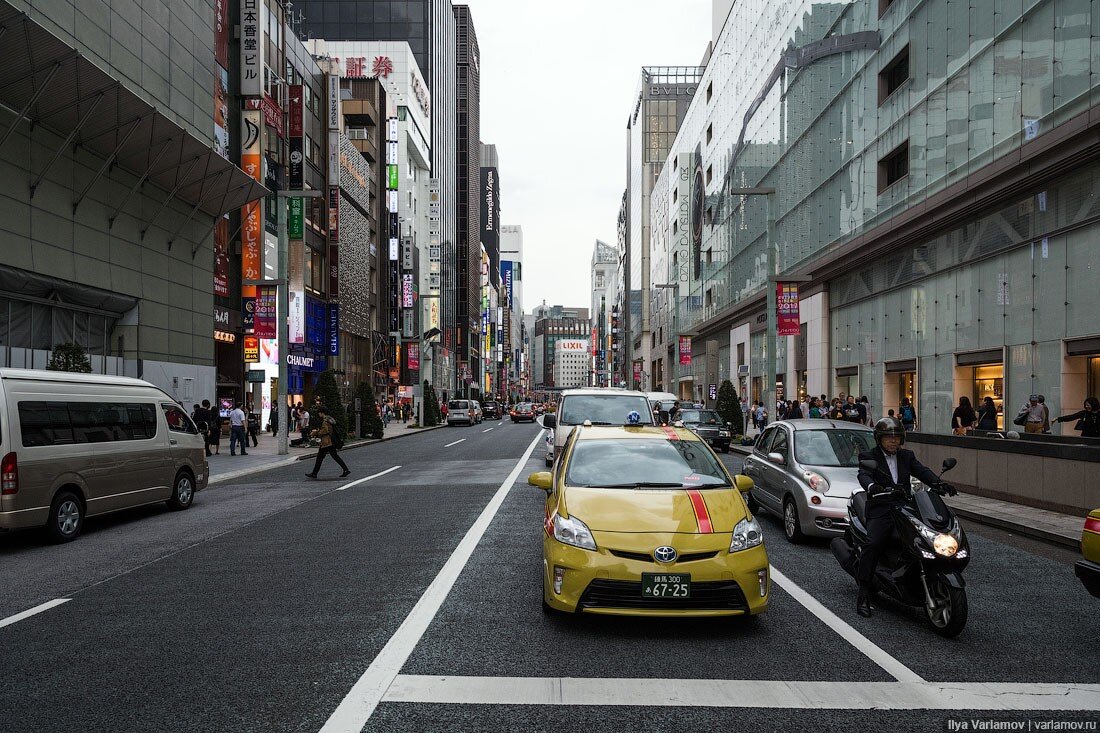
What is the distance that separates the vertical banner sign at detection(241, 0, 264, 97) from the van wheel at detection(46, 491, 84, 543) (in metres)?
30.2

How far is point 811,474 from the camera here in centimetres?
977

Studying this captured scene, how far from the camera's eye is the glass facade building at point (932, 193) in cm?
1870

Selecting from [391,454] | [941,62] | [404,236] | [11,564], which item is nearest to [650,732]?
[11,564]

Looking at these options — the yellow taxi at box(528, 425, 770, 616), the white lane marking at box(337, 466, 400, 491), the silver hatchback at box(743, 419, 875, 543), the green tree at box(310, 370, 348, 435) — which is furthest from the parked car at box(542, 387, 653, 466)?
the green tree at box(310, 370, 348, 435)

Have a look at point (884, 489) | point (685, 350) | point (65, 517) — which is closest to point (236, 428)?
point (65, 517)

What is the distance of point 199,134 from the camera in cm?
2939

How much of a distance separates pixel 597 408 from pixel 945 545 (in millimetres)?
9853

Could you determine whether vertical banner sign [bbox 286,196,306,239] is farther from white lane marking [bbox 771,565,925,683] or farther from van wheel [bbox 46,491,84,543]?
white lane marking [bbox 771,565,925,683]

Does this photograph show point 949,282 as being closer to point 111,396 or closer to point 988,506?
point 988,506

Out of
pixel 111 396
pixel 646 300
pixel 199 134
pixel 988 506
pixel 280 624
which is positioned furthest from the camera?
pixel 646 300

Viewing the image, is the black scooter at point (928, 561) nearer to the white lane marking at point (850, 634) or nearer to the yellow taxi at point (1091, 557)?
the white lane marking at point (850, 634)

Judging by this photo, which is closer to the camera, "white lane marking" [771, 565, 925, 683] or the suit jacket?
"white lane marking" [771, 565, 925, 683]

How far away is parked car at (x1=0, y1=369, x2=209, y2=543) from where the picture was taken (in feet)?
32.2

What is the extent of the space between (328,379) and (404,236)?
51.3 m
